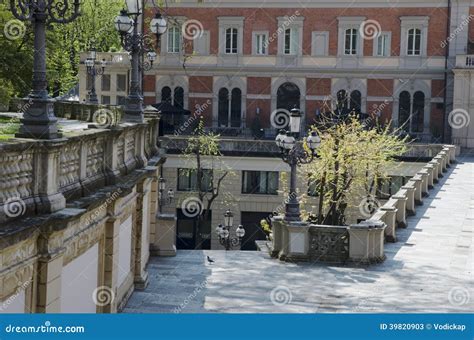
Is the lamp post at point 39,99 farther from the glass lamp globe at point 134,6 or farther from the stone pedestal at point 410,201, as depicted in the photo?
the stone pedestal at point 410,201

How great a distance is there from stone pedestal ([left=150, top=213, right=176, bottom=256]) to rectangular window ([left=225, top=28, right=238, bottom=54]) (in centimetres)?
3287

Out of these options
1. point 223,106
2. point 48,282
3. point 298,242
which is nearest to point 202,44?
point 223,106

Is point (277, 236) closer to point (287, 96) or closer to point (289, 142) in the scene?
point (289, 142)

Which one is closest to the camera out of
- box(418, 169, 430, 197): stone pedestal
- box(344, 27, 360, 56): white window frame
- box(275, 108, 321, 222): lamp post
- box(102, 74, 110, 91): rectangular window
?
box(275, 108, 321, 222): lamp post

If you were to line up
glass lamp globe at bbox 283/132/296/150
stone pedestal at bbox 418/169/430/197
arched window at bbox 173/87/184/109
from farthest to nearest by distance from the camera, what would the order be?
arched window at bbox 173/87/184/109 < stone pedestal at bbox 418/169/430/197 < glass lamp globe at bbox 283/132/296/150

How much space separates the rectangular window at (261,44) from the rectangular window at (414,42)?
27.8 feet

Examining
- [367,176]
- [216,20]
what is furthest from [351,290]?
[216,20]

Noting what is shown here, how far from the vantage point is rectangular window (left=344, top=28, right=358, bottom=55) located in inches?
2067

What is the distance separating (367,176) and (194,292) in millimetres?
18505

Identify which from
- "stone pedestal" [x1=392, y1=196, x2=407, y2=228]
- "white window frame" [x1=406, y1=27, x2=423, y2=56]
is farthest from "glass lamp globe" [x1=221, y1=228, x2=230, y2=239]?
"white window frame" [x1=406, y1=27, x2=423, y2=56]

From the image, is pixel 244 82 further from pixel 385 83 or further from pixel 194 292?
pixel 194 292

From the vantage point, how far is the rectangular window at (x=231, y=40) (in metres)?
54.0

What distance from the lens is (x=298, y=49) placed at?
175 ft

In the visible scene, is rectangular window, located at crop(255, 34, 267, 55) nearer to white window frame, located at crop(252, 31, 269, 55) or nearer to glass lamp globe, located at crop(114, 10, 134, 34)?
white window frame, located at crop(252, 31, 269, 55)
